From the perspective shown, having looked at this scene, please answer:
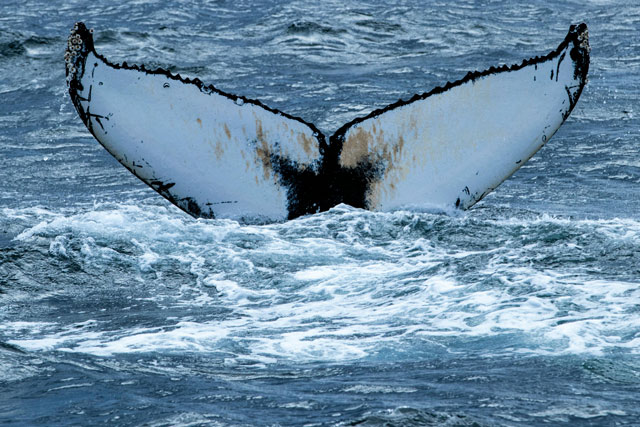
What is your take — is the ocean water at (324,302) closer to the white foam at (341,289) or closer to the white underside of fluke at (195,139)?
the white foam at (341,289)

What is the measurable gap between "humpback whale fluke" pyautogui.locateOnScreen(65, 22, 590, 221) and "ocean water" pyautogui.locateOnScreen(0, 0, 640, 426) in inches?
11.4

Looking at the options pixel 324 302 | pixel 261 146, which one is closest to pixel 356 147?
pixel 261 146

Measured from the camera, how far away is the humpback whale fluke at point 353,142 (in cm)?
728

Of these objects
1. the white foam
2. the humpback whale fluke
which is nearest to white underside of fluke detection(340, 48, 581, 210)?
the humpback whale fluke

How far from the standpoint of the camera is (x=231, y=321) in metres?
6.06

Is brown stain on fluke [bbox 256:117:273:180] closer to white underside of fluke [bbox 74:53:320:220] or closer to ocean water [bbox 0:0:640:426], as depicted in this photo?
white underside of fluke [bbox 74:53:320:220]

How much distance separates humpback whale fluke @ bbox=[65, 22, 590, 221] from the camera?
728 cm

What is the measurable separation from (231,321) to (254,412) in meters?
1.76

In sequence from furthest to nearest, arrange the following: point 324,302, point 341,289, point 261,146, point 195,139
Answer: point 261,146
point 195,139
point 341,289
point 324,302

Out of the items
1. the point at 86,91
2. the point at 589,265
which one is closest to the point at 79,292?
the point at 86,91

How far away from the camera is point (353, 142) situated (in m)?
7.51

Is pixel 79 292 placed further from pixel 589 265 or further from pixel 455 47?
pixel 455 47

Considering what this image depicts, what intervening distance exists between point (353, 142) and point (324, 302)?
1531 millimetres

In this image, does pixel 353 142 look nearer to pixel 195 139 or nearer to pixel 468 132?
pixel 468 132
